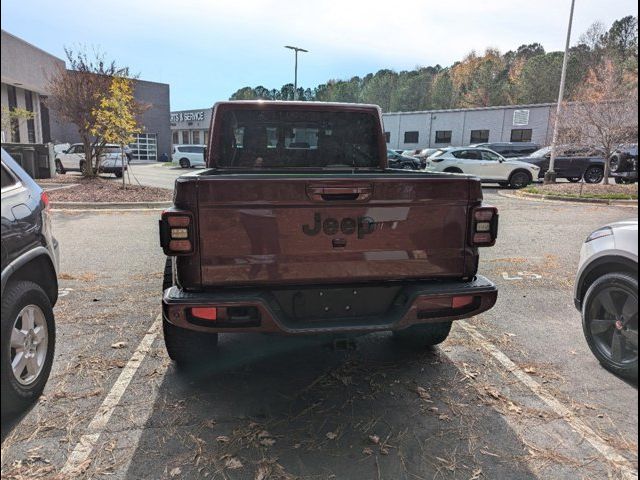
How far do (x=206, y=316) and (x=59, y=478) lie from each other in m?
1.09

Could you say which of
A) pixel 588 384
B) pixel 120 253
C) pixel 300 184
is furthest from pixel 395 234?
pixel 120 253

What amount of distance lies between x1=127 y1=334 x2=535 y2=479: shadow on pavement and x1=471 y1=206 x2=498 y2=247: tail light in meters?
1.12

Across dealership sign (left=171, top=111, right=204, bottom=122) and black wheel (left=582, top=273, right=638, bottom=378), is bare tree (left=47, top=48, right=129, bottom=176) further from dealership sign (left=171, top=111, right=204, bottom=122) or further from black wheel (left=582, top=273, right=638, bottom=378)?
dealership sign (left=171, top=111, right=204, bottom=122)

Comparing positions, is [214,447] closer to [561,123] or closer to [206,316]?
[206,316]

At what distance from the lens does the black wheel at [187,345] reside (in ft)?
11.0

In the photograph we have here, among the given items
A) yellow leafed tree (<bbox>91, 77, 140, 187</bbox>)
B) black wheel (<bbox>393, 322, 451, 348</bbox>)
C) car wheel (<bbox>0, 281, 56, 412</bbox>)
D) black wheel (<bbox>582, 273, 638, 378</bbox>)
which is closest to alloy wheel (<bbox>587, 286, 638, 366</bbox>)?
black wheel (<bbox>582, 273, 638, 378</bbox>)

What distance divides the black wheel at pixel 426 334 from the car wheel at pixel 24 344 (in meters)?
2.71

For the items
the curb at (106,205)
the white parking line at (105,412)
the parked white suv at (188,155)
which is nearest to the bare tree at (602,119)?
the curb at (106,205)

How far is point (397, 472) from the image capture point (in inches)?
100

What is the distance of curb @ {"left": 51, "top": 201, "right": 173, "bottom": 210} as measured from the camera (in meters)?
12.6

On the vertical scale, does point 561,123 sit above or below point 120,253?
above

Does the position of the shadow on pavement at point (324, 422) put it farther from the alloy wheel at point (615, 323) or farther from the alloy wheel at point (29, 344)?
the alloy wheel at point (615, 323)

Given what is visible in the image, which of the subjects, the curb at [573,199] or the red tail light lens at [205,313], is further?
the curb at [573,199]

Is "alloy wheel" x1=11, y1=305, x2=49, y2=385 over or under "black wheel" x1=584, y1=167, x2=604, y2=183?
under
